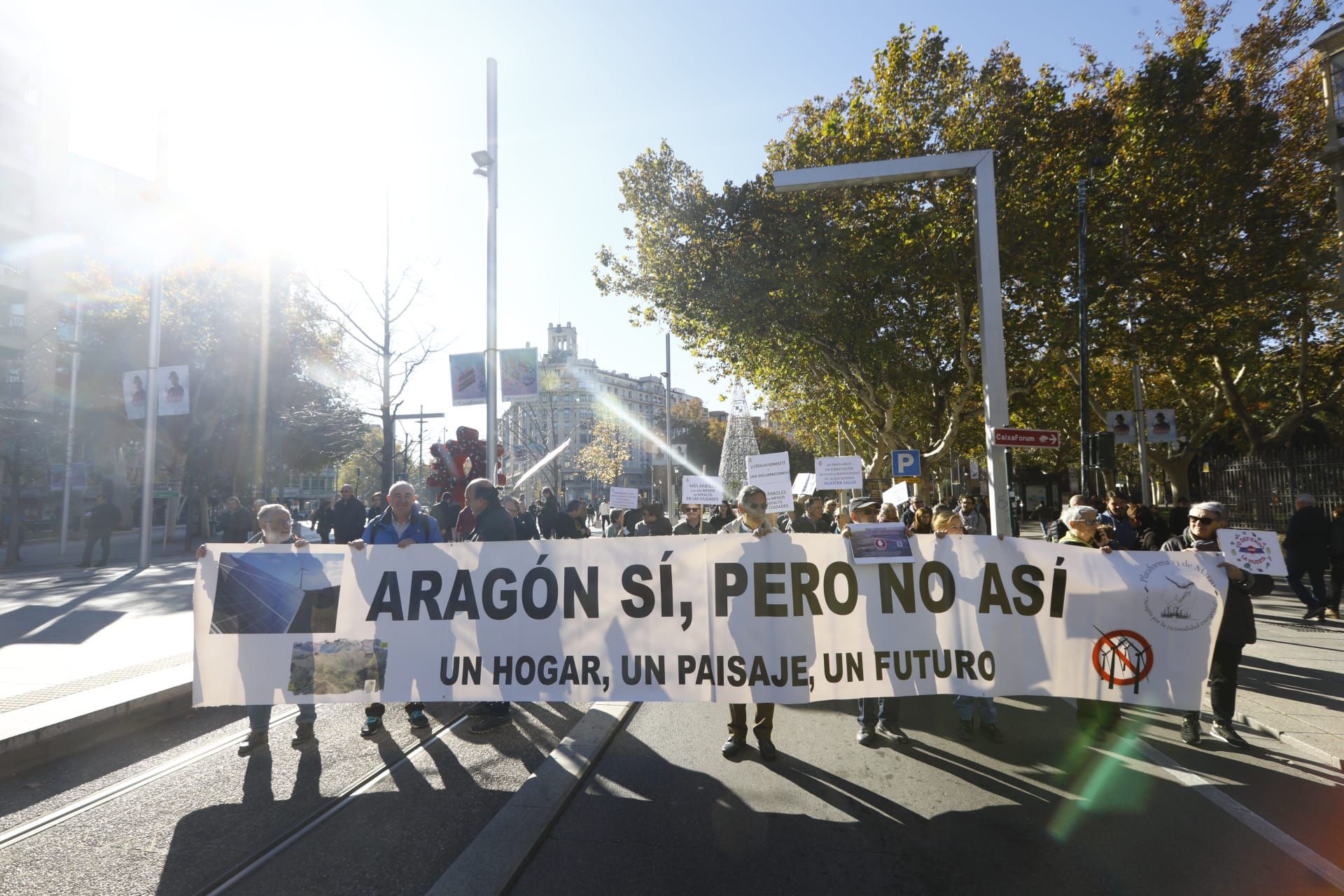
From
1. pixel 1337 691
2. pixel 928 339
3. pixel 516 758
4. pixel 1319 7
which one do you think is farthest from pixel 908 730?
pixel 1319 7

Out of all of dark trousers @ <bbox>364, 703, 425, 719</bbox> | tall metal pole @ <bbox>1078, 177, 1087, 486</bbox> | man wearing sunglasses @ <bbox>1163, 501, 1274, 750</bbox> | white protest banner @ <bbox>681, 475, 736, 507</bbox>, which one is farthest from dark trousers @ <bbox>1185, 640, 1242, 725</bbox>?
white protest banner @ <bbox>681, 475, 736, 507</bbox>

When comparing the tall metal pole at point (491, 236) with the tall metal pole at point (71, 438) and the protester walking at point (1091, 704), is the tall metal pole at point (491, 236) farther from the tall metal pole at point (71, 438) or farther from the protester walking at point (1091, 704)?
the tall metal pole at point (71, 438)

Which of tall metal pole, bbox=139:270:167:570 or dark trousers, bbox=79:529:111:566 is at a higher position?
tall metal pole, bbox=139:270:167:570

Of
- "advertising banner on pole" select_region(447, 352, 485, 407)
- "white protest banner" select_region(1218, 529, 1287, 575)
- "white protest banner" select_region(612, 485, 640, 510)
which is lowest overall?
"white protest banner" select_region(1218, 529, 1287, 575)

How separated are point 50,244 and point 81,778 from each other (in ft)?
169

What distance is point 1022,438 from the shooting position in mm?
10062

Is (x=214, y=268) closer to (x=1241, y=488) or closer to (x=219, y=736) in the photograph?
(x=219, y=736)

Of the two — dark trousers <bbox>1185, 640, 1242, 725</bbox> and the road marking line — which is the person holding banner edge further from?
dark trousers <bbox>1185, 640, 1242, 725</bbox>

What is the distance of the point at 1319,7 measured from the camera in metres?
16.5

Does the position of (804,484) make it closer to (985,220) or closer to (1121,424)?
(1121,424)

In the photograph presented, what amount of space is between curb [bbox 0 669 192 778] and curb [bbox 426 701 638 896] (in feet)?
11.5

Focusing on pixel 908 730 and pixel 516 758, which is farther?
pixel 908 730

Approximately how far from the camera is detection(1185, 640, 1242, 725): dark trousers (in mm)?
5453

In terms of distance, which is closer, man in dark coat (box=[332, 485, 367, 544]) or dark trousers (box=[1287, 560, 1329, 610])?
dark trousers (box=[1287, 560, 1329, 610])
